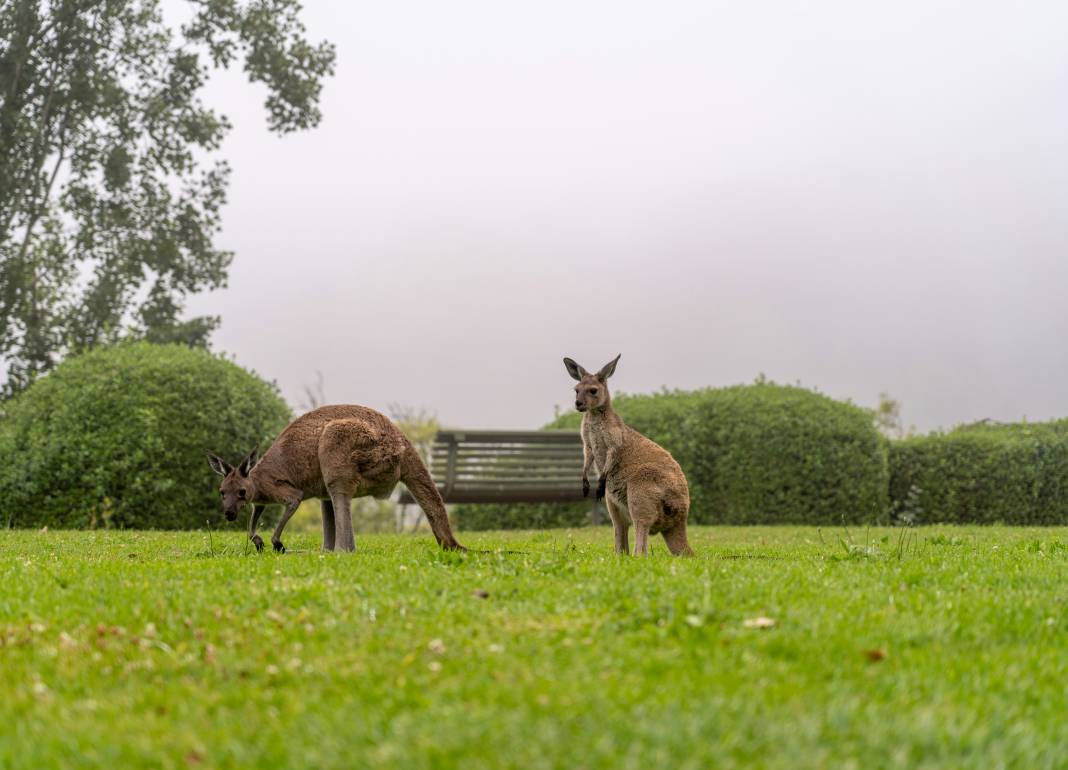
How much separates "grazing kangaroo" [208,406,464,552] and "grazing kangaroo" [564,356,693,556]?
1517mm

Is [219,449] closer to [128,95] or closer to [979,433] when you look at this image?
[128,95]

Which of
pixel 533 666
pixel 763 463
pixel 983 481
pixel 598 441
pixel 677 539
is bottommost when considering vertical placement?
pixel 533 666

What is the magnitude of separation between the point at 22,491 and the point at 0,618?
11170 mm

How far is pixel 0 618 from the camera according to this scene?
6.46 metres

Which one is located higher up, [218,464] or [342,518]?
→ [218,464]

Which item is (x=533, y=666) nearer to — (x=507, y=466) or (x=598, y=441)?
(x=598, y=441)

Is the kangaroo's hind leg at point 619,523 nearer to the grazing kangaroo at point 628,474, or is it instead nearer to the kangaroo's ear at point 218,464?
the grazing kangaroo at point 628,474

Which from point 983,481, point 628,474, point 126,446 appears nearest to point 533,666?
point 628,474

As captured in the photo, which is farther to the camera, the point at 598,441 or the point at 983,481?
the point at 983,481

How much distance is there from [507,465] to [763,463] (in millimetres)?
4971

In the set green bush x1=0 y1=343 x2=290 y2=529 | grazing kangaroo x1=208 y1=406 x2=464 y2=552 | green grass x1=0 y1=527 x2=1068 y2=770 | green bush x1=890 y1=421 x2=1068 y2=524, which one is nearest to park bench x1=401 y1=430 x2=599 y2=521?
green bush x1=0 y1=343 x2=290 y2=529

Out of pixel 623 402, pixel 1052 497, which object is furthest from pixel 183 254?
pixel 1052 497

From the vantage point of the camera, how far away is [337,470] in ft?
30.0

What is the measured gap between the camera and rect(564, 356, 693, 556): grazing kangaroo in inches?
352
